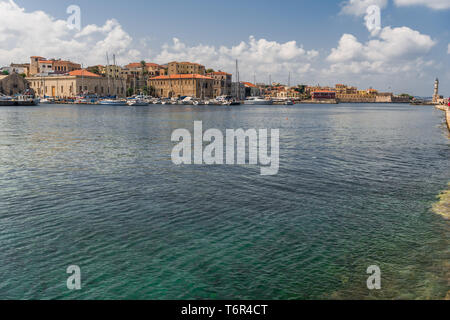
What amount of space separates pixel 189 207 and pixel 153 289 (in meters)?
4.51

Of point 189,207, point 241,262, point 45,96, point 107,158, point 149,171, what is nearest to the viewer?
point 241,262

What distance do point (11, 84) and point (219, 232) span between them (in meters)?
133

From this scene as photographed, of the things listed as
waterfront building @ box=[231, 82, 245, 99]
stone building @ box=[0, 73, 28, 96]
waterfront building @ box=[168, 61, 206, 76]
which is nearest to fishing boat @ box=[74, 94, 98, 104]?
stone building @ box=[0, 73, 28, 96]

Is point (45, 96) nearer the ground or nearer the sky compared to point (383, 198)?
nearer the sky

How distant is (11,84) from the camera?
398 ft

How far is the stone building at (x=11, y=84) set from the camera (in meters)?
119

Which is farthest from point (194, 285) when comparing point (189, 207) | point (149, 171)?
point (149, 171)

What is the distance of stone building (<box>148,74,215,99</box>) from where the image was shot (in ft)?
454

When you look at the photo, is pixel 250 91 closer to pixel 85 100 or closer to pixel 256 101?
pixel 256 101

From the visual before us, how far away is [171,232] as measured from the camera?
8898mm

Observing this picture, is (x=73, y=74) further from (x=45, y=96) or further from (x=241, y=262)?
(x=241, y=262)

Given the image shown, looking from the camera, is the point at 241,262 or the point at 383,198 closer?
the point at 241,262

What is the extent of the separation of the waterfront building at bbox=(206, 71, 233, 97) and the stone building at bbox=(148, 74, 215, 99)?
4.39 meters
